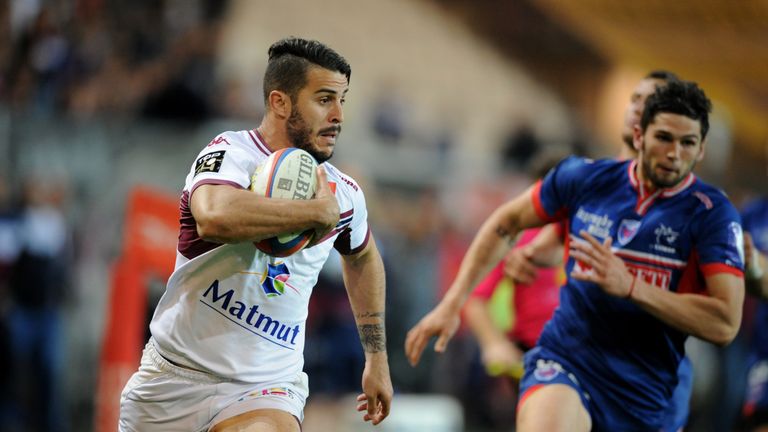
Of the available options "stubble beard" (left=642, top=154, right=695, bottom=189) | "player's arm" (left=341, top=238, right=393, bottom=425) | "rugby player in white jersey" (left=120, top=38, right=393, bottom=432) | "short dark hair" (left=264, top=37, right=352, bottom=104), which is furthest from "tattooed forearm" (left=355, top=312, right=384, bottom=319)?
"stubble beard" (left=642, top=154, right=695, bottom=189)

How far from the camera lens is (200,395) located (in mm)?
4371

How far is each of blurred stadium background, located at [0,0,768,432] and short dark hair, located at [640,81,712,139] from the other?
4577mm

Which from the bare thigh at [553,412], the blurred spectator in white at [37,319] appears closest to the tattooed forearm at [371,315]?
the bare thigh at [553,412]

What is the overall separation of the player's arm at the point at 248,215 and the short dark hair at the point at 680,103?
1.84 metres

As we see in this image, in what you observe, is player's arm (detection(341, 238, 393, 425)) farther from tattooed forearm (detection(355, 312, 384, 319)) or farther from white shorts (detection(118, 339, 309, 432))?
white shorts (detection(118, 339, 309, 432))

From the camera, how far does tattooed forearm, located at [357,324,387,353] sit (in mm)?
4863

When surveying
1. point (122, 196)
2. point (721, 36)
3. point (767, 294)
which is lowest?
point (122, 196)

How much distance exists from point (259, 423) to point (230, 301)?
53 centimetres

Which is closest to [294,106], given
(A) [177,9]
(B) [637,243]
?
Result: (B) [637,243]

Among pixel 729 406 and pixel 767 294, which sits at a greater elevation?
pixel 767 294

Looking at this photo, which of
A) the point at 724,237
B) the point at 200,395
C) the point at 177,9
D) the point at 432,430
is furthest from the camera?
the point at 177,9

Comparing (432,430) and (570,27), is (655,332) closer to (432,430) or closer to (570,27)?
(432,430)

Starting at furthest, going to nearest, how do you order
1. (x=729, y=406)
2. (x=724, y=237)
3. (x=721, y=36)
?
(x=721, y=36) < (x=729, y=406) < (x=724, y=237)

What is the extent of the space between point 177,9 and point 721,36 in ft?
32.0
